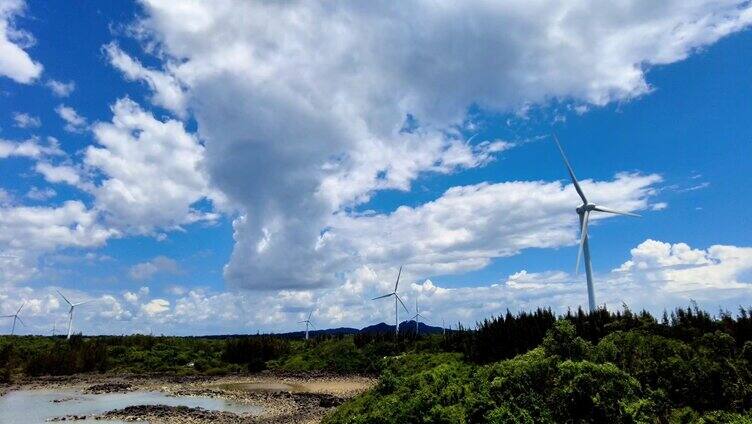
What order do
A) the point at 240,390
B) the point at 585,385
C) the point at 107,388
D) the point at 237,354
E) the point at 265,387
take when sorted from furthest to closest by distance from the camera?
1. the point at 237,354
2. the point at 265,387
3. the point at 107,388
4. the point at 240,390
5. the point at 585,385

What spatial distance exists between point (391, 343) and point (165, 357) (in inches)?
801

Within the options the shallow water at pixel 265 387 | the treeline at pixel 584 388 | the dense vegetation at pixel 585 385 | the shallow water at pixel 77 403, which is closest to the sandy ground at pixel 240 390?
the shallow water at pixel 265 387

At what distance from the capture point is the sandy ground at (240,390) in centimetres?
2052

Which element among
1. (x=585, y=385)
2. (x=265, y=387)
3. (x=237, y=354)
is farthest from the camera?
(x=237, y=354)

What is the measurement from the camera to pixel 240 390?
30422mm

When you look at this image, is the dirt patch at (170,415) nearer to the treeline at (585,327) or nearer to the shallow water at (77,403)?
the shallow water at (77,403)

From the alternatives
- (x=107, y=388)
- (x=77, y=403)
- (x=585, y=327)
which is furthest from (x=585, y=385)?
(x=107, y=388)

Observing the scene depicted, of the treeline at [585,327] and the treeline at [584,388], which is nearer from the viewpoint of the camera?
the treeline at [584,388]

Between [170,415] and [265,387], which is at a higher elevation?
[265,387]

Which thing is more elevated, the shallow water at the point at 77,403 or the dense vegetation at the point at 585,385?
the dense vegetation at the point at 585,385

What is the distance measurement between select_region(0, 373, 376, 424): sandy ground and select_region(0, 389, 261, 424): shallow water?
1.03 metres

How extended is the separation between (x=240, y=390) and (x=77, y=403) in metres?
8.49

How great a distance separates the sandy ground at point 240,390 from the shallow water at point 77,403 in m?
1.03

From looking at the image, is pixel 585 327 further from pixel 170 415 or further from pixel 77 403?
pixel 77 403
